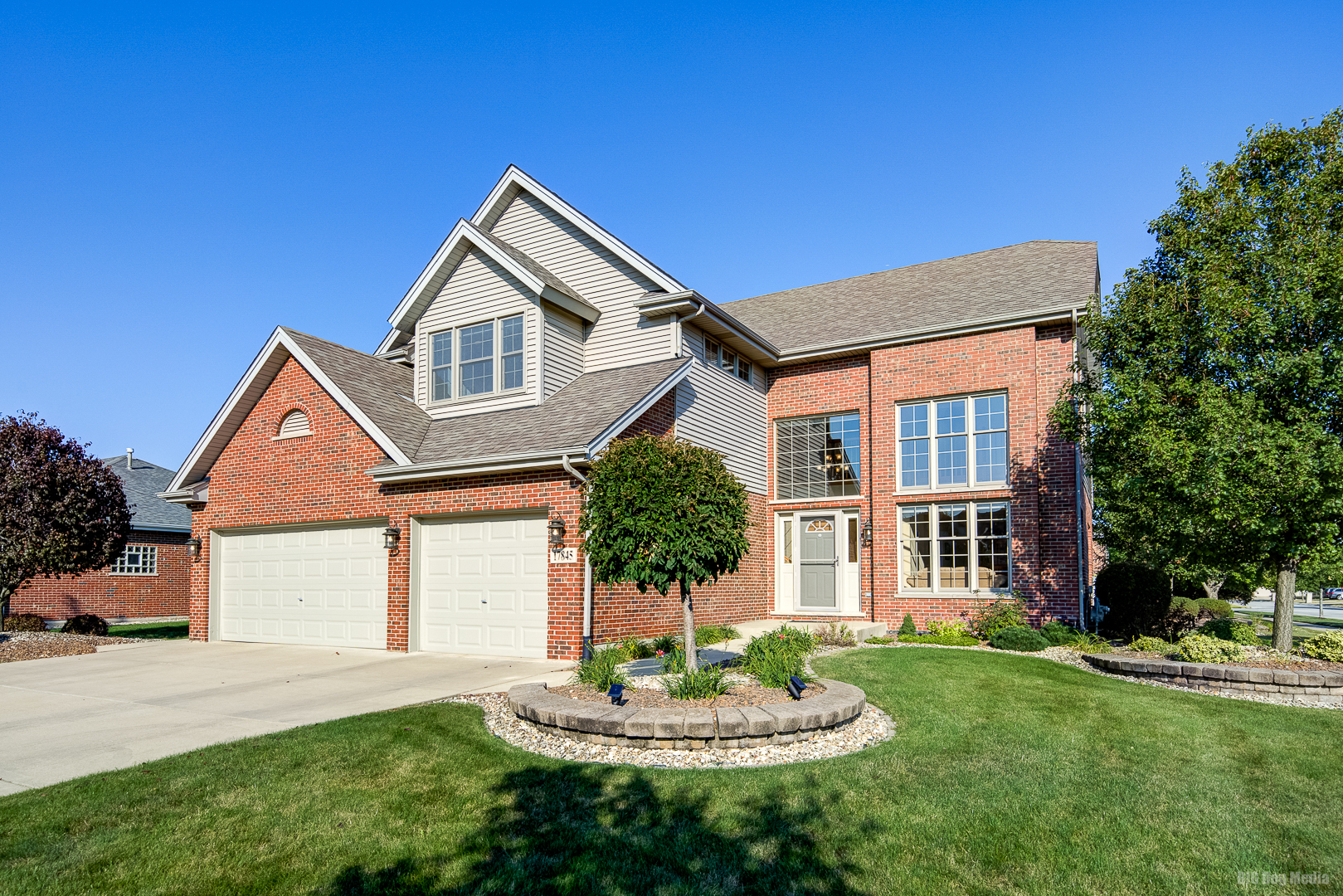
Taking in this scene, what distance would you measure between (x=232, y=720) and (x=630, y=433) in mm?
6986

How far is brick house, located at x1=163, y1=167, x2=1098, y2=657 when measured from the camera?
1371 centimetres

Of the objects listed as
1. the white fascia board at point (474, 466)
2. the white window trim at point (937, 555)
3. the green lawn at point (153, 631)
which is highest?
the white fascia board at point (474, 466)

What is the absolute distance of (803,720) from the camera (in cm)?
696

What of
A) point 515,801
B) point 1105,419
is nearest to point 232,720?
point 515,801

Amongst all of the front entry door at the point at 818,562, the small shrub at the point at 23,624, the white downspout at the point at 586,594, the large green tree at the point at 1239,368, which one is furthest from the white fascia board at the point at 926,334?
the small shrub at the point at 23,624

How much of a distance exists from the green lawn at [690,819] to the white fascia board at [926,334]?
9122 millimetres

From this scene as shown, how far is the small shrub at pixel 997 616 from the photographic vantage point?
14.2m

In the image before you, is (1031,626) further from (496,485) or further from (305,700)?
(305,700)

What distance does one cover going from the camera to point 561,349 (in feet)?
52.2

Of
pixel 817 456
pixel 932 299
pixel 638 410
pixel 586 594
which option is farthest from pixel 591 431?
pixel 932 299

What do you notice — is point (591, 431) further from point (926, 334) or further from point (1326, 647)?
point (1326, 647)

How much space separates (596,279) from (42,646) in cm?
1208

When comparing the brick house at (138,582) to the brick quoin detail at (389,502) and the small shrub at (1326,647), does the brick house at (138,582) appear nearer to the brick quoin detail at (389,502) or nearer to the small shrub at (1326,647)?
the brick quoin detail at (389,502)

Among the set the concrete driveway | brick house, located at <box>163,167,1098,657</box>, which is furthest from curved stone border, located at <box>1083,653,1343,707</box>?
the concrete driveway
